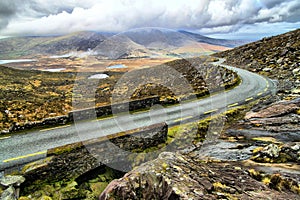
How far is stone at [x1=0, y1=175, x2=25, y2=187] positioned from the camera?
7348 millimetres

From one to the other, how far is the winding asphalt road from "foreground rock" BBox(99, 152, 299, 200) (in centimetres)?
546

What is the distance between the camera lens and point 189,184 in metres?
5.61

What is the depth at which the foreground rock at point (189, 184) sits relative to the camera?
5.27m

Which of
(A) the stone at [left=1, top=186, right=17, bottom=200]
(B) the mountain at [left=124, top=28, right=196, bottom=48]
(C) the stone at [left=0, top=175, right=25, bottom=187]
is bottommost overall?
(A) the stone at [left=1, top=186, right=17, bottom=200]

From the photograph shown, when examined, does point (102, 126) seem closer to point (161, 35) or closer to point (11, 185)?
point (11, 185)

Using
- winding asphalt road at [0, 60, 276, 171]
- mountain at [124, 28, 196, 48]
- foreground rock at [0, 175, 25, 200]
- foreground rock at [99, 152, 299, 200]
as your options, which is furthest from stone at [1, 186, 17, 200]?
mountain at [124, 28, 196, 48]

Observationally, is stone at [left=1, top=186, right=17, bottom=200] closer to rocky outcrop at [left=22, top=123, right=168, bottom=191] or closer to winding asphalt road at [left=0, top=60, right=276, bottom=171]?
rocky outcrop at [left=22, top=123, right=168, bottom=191]

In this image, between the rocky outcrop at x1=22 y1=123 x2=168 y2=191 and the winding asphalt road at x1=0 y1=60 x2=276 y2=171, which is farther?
the winding asphalt road at x1=0 y1=60 x2=276 y2=171

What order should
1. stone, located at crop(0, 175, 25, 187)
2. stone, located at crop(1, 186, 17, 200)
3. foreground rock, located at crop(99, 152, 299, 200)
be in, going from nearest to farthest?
foreground rock, located at crop(99, 152, 299, 200) < stone, located at crop(1, 186, 17, 200) < stone, located at crop(0, 175, 25, 187)

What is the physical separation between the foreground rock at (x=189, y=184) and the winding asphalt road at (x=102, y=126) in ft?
17.9

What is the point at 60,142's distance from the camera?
35.2ft

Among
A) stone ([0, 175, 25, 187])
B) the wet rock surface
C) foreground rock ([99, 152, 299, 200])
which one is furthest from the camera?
stone ([0, 175, 25, 187])

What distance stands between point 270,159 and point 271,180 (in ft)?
5.06

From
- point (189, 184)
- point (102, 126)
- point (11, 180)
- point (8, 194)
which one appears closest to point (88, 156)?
point (11, 180)
